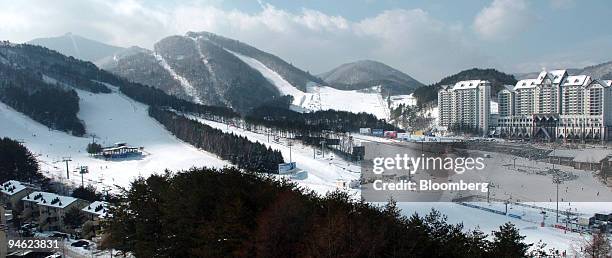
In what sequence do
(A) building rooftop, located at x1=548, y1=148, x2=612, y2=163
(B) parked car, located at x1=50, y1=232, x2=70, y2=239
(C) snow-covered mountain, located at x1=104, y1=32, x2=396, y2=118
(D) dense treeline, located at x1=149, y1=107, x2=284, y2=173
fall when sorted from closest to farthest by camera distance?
1. (B) parked car, located at x1=50, y1=232, x2=70, y2=239
2. (D) dense treeline, located at x1=149, y1=107, x2=284, y2=173
3. (A) building rooftop, located at x1=548, y1=148, x2=612, y2=163
4. (C) snow-covered mountain, located at x1=104, y1=32, x2=396, y2=118

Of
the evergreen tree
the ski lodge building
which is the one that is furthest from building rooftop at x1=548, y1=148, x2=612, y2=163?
the ski lodge building

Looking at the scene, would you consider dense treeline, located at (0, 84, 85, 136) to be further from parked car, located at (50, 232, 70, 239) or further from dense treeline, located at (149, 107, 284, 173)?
parked car, located at (50, 232, 70, 239)

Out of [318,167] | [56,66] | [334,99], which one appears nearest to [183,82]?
[56,66]

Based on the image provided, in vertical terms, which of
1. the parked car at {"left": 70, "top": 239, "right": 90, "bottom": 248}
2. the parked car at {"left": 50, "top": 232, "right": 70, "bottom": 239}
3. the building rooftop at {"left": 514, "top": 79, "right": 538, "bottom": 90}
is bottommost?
the parked car at {"left": 50, "top": 232, "right": 70, "bottom": 239}

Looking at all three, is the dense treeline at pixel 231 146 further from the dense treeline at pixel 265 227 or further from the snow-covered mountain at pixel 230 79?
the snow-covered mountain at pixel 230 79

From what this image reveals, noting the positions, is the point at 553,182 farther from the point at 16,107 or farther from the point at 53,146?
the point at 16,107

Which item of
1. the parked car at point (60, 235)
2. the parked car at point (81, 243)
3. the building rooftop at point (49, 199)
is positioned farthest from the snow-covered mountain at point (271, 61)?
the parked car at point (81, 243)
